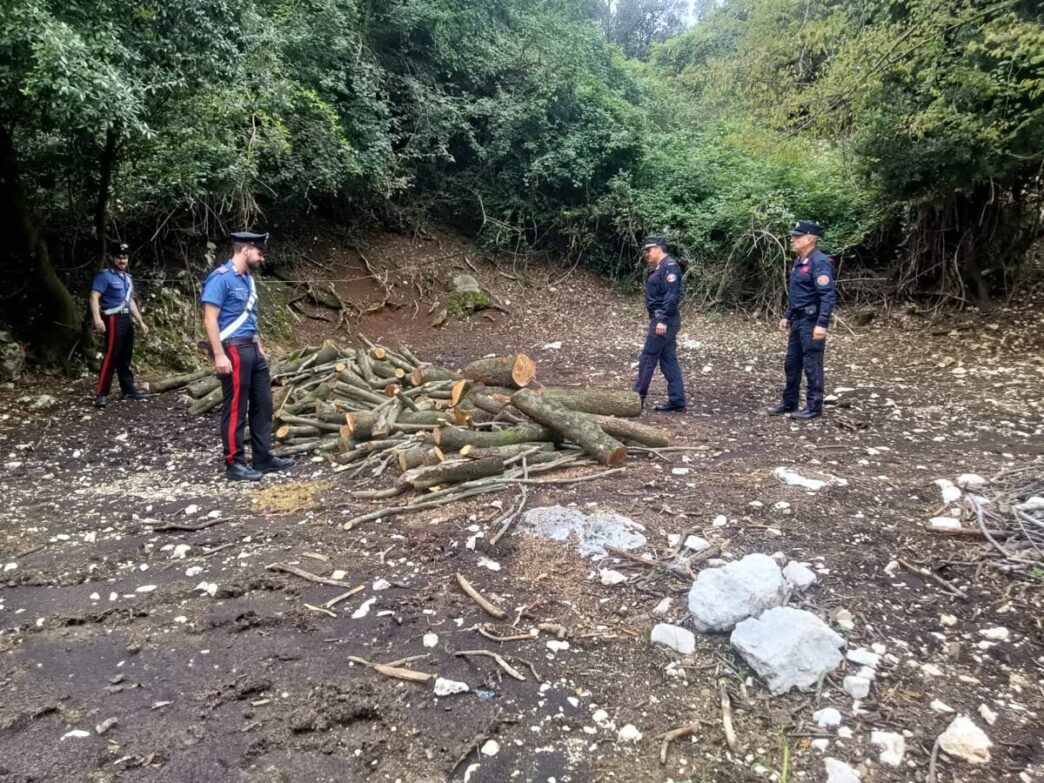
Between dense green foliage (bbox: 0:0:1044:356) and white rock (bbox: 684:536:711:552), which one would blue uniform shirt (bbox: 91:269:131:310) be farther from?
white rock (bbox: 684:536:711:552)

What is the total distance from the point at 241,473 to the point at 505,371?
2500mm

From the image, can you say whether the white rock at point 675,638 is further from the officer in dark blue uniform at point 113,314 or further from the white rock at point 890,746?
the officer in dark blue uniform at point 113,314

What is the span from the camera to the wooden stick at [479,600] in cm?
310

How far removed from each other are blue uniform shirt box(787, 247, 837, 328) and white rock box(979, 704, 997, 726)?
3.98 meters

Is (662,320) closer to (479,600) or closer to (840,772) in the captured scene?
(479,600)

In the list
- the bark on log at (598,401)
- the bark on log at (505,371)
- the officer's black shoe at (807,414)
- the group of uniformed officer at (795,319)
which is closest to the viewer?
the bark on log at (598,401)

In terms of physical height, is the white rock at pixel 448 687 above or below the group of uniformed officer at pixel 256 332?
below

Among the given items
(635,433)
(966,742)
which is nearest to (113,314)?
(635,433)

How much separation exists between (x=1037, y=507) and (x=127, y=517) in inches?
226

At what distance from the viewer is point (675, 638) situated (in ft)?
9.37

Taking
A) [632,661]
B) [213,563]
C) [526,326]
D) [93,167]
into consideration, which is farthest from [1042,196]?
[93,167]

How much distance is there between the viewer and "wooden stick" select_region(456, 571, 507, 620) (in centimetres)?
310

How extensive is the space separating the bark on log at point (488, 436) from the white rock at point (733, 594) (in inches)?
91.4

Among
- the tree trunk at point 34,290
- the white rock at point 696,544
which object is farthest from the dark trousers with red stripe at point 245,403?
the tree trunk at point 34,290
